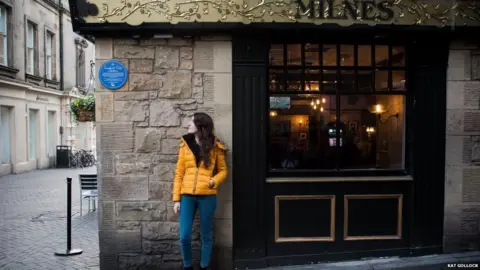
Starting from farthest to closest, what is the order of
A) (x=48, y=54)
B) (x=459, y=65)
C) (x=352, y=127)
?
(x=48, y=54) < (x=352, y=127) < (x=459, y=65)

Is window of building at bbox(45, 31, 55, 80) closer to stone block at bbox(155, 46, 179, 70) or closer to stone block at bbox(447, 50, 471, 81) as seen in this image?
stone block at bbox(155, 46, 179, 70)

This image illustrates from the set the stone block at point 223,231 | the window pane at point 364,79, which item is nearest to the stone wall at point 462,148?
the window pane at point 364,79

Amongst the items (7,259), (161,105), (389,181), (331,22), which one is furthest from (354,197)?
(7,259)

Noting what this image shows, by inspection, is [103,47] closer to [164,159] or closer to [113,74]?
[113,74]

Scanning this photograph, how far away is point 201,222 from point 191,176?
0.59 meters

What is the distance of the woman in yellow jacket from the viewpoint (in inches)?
210

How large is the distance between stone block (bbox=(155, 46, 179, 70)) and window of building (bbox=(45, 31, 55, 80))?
21957 mm

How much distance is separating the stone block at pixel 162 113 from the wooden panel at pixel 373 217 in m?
2.65

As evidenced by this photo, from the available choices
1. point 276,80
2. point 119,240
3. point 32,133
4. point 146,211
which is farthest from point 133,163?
point 32,133

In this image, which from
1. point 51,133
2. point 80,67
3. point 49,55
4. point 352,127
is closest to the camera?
point 352,127

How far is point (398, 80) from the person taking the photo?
20.6 ft

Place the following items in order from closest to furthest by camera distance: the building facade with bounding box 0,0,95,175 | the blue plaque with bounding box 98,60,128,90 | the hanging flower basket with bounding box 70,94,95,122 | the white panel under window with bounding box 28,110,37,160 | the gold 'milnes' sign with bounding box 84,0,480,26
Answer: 1. the gold 'milnes' sign with bounding box 84,0,480,26
2. the blue plaque with bounding box 98,60,128,90
3. the hanging flower basket with bounding box 70,94,95,122
4. the building facade with bounding box 0,0,95,175
5. the white panel under window with bounding box 28,110,37,160

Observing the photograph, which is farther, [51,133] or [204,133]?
[51,133]

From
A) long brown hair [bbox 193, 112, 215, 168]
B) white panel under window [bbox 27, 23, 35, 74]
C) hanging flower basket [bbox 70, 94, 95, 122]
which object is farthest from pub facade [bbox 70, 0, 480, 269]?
white panel under window [bbox 27, 23, 35, 74]
